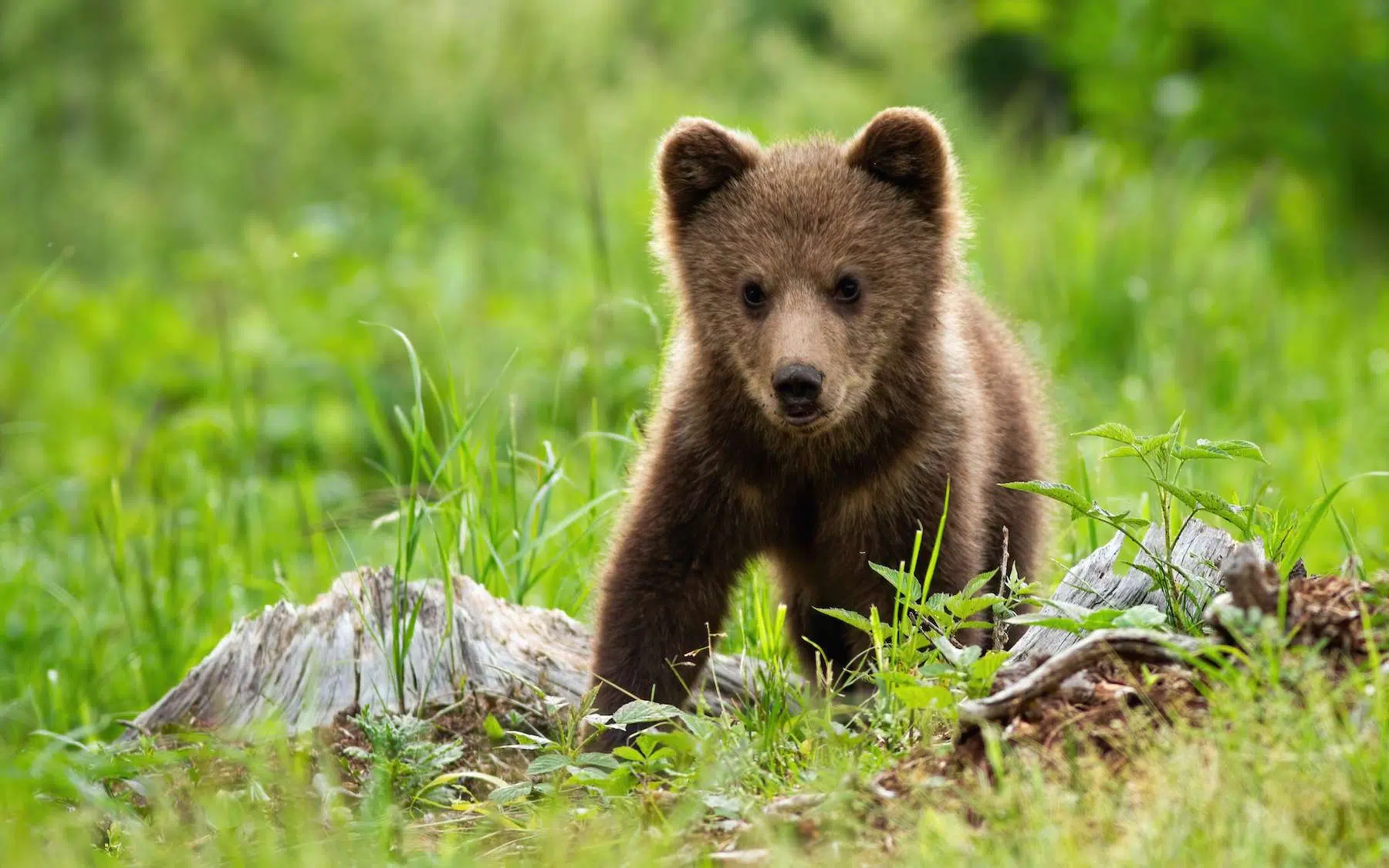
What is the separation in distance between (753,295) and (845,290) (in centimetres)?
26

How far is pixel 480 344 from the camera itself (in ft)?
29.4

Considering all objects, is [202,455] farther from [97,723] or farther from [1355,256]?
[1355,256]

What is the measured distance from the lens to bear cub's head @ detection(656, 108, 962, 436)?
4395mm

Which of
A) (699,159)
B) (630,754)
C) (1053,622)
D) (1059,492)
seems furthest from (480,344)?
(1053,622)

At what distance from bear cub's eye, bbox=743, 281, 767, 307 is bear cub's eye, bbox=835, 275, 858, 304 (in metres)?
0.20

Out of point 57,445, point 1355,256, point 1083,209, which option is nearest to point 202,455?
point 57,445

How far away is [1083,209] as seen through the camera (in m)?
9.84

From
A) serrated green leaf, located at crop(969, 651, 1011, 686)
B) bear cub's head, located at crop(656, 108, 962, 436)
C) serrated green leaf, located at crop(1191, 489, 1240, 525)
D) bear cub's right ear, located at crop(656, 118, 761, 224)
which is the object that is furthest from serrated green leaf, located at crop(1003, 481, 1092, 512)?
bear cub's right ear, located at crop(656, 118, 761, 224)

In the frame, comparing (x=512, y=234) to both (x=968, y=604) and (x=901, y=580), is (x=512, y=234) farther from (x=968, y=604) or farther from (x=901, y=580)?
(x=968, y=604)

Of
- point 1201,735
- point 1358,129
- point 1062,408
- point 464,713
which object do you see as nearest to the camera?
point 1201,735

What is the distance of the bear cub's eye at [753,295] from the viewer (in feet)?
14.7

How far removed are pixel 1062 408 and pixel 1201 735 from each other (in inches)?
148

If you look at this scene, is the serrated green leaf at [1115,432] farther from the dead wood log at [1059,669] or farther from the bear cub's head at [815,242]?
the bear cub's head at [815,242]

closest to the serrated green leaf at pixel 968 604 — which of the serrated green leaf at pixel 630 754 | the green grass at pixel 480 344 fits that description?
the green grass at pixel 480 344
